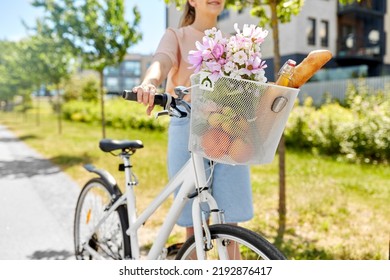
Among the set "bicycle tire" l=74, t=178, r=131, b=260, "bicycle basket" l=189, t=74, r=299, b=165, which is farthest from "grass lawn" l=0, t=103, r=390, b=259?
"bicycle basket" l=189, t=74, r=299, b=165

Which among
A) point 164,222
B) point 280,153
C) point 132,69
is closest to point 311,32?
point 132,69

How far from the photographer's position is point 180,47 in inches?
78.7

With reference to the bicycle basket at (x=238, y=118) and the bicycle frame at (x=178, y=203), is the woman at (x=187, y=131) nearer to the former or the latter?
the bicycle frame at (x=178, y=203)

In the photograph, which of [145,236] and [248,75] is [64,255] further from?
[248,75]

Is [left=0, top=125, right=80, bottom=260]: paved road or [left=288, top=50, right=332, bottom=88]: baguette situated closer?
[left=288, top=50, right=332, bottom=88]: baguette

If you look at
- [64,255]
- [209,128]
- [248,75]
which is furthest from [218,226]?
[64,255]

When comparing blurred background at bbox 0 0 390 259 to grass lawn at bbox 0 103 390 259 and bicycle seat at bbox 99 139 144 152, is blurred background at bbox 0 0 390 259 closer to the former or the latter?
grass lawn at bbox 0 103 390 259

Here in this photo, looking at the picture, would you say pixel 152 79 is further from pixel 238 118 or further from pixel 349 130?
pixel 349 130

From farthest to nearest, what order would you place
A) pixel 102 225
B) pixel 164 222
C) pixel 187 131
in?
pixel 102 225, pixel 187 131, pixel 164 222

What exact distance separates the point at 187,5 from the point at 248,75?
847 mm

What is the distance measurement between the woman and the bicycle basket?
0.55 m

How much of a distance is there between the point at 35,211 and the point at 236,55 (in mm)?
3176

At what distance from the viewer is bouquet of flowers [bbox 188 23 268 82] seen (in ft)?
4.54

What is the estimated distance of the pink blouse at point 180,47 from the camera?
6.46 ft
